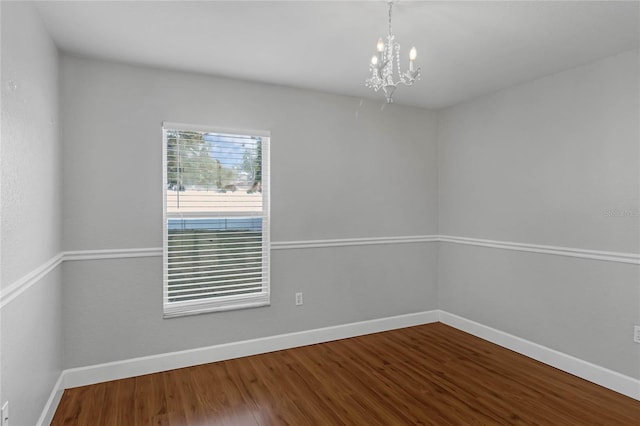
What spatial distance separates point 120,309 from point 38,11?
6.78 feet

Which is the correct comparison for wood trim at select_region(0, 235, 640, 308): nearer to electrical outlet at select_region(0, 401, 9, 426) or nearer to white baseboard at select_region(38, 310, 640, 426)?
electrical outlet at select_region(0, 401, 9, 426)

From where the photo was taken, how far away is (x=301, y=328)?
3570 millimetres

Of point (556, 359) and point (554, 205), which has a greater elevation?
point (554, 205)

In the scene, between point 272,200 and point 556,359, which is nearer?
point 556,359

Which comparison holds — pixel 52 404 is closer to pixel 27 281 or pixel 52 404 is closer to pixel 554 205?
pixel 27 281

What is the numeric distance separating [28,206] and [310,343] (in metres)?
2.55

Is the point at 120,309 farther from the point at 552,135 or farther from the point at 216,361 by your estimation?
the point at 552,135

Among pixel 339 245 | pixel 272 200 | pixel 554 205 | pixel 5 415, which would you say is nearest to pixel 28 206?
pixel 5 415

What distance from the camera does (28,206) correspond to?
1908 mm

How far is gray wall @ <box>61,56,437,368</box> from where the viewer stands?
2.79 metres

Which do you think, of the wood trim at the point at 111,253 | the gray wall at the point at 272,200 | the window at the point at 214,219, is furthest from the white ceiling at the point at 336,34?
the wood trim at the point at 111,253

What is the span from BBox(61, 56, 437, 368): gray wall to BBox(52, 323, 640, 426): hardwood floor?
37 cm

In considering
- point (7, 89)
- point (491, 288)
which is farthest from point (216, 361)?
point (491, 288)

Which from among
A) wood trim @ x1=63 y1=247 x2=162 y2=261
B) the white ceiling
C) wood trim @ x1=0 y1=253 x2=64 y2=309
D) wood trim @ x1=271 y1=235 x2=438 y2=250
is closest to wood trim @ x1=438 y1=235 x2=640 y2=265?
wood trim @ x1=271 y1=235 x2=438 y2=250
